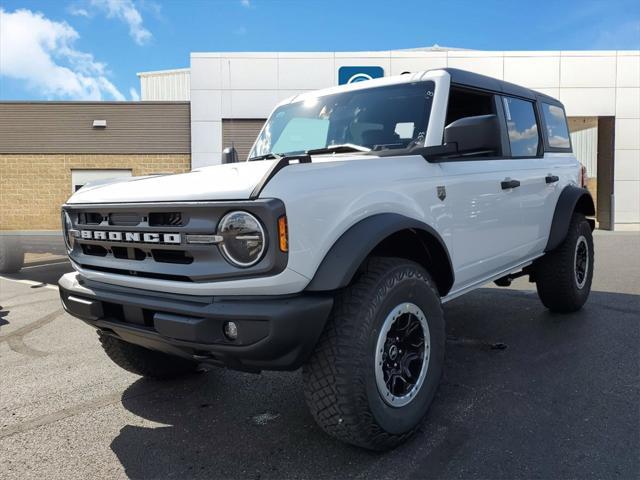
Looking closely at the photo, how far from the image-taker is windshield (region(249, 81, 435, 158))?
324 centimetres

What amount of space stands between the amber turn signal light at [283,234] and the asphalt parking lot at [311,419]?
1041mm

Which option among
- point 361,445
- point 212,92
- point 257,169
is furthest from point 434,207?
point 212,92

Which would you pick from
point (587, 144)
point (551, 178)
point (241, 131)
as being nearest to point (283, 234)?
point (551, 178)

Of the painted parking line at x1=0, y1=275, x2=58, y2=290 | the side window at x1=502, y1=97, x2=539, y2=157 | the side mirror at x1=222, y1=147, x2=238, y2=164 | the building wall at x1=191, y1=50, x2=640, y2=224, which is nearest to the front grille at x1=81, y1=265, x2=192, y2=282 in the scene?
the side mirror at x1=222, y1=147, x2=238, y2=164

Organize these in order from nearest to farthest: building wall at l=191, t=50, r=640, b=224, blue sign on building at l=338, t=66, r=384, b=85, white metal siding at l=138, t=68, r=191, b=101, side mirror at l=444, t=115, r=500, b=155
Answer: side mirror at l=444, t=115, r=500, b=155, blue sign on building at l=338, t=66, r=384, b=85, building wall at l=191, t=50, r=640, b=224, white metal siding at l=138, t=68, r=191, b=101

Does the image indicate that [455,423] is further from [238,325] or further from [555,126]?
[555,126]

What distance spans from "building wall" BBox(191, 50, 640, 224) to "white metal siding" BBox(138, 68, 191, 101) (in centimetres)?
527

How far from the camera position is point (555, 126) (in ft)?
16.4

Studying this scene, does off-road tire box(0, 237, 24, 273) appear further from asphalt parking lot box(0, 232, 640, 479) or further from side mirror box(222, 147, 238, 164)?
side mirror box(222, 147, 238, 164)

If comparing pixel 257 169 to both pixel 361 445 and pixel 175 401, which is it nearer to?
pixel 361 445

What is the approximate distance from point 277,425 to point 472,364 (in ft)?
5.18

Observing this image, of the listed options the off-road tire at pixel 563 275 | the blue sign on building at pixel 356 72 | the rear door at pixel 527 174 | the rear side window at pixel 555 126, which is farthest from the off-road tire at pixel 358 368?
the blue sign on building at pixel 356 72

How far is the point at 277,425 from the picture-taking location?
2.90 meters

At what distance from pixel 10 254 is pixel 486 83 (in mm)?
8006
